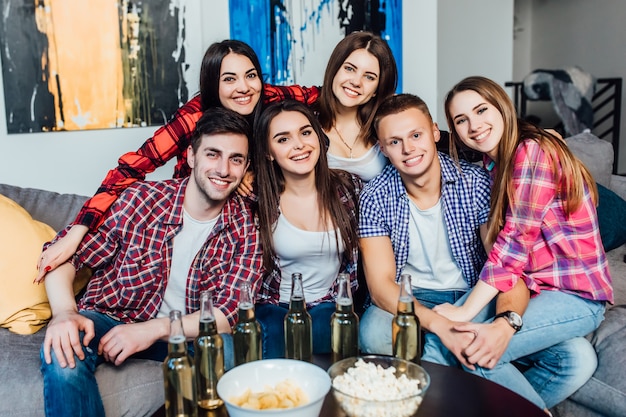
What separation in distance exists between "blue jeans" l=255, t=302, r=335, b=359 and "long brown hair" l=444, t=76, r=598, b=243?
0.57 m

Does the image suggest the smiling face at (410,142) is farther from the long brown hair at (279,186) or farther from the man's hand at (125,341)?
the man's hand at (125,341)

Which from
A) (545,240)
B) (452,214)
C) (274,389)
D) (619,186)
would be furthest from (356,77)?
(274,389)

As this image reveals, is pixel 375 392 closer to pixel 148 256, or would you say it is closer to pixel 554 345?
pixel 554 345

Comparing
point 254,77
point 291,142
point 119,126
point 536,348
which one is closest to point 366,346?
point 536,348

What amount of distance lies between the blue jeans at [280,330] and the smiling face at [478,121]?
70 centimetres

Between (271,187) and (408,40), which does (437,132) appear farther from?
(408,40)

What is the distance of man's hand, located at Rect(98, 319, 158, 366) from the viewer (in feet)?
5.31

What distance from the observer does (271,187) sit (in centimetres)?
200

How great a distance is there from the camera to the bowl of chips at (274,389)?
1015 mm

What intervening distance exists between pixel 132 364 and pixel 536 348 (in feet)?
3.76

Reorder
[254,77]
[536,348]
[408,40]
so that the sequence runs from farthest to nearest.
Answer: [408,40] < [254,77] < [536,348]

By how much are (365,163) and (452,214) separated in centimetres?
42

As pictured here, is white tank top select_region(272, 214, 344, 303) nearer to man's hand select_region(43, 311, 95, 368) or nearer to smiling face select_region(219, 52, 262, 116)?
smiling face select_region(219, 52, 262, 116)

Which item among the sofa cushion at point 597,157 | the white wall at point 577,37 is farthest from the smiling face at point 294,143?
the white wall at point 577,37
